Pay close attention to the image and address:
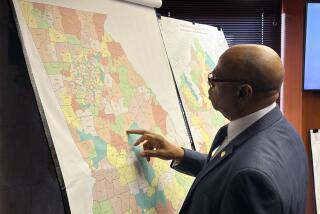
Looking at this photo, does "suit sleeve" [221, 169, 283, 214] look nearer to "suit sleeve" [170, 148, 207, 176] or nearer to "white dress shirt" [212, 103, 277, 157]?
"white dress shirt" [212, 103, 277, 157]

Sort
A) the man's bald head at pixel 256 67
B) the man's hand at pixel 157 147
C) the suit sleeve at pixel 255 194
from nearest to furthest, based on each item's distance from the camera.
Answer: the suit sleeve at pixel 255 194
the man's bald head at pixel 256 67
the man's hand at pixel 157 147

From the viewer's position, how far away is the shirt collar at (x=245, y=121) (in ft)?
4.00

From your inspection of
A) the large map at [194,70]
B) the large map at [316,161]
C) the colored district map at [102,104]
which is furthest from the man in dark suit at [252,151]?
the large map at [316,161]

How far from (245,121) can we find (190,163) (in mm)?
496

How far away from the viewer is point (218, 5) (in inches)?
131

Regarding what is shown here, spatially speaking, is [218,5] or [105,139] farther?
[218,5]

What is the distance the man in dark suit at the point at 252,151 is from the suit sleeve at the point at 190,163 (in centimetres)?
36

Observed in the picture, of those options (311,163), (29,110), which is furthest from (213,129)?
(311,163)

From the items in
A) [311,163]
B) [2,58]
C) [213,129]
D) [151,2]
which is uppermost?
[151,2]

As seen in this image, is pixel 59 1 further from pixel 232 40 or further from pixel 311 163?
pixel 311 163

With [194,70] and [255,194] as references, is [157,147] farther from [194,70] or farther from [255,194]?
[194,70]

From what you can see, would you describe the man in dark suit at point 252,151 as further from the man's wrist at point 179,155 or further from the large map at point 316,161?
the large map at point 316,161

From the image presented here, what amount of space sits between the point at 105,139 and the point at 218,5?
2.22 m

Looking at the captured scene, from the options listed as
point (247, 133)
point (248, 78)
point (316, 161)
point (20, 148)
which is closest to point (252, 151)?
point (247, 133)
